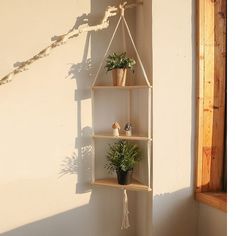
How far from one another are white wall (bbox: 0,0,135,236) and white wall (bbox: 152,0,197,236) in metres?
0.40

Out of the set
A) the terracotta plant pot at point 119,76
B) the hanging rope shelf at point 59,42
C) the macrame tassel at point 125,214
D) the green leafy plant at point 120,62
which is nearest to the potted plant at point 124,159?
the macrame tassel at point 125,214

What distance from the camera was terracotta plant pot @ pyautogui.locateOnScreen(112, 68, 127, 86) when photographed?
182 cm

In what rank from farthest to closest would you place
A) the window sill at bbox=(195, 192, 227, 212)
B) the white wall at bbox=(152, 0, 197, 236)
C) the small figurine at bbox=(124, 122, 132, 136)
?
the small figurine at bbox=(124, 122, 132, 136), the white wall at bbox=(152, 0, 197, 236), the window sill at bbox=(195, 192, 227, 212)

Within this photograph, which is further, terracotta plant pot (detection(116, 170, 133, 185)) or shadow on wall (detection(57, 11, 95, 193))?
shadow on wall (detection(57, 11, 95, 193))

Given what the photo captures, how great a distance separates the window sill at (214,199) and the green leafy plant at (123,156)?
17.3 inches

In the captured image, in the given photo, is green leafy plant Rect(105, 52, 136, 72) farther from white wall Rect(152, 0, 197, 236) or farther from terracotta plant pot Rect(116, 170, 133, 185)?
terracotta plant pot Rect(116, 170, 133, 185)

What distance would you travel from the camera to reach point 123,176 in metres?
1.83

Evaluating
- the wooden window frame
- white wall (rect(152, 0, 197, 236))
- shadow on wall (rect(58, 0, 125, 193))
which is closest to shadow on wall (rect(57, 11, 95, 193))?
shadow on wall (rect(58, 0, 125, 193))

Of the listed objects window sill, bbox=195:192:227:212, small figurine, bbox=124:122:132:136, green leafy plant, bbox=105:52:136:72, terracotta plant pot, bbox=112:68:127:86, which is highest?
green leafy plant, bbox=105:52:136:72

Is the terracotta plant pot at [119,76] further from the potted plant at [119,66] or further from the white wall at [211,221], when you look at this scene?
the white wall at [211,221]

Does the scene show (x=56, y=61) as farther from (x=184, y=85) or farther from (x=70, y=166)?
(x=184, y=85)

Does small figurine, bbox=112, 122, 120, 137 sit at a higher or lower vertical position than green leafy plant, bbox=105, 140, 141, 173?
higher

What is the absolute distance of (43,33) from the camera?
187 centimetres

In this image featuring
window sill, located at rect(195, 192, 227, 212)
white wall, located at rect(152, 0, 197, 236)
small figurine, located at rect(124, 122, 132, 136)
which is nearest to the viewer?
window sill, located at rect(195, 192, 227, 212)
